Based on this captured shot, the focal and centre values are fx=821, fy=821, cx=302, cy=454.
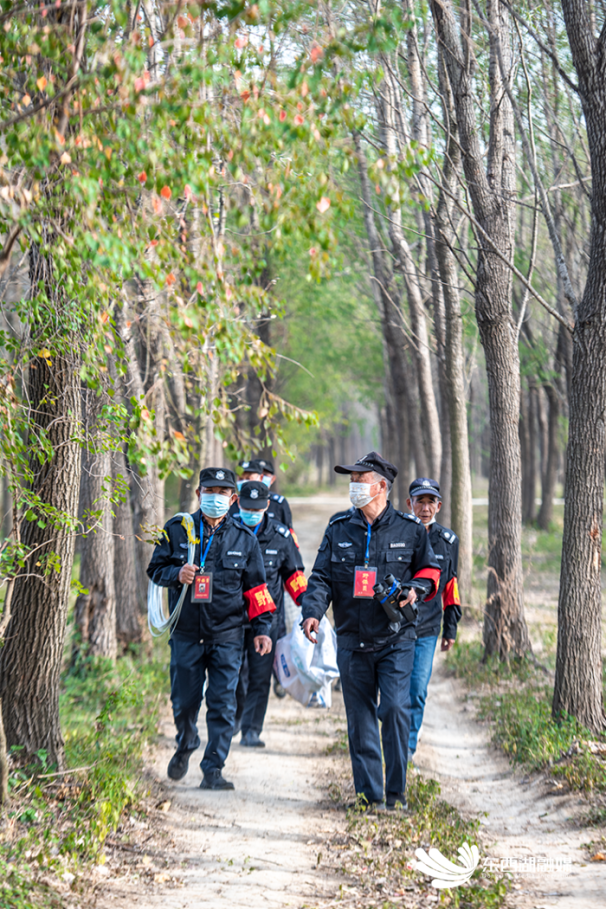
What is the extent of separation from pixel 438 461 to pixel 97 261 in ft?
37.6

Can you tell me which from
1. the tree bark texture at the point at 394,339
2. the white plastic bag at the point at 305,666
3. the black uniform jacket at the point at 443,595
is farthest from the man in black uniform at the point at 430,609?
the tree bark texture at the point at 394,339

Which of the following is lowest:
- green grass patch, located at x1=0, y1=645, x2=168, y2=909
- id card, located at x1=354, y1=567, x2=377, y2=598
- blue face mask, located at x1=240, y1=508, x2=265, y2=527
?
green grass patch, located at x1=0, y1=645, x2=168, y2=909

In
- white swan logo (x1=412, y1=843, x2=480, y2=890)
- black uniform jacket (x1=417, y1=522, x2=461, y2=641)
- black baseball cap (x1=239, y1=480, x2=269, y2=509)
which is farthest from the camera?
black baseball cap (x1=239, y1=480, x2=269, y2=509)

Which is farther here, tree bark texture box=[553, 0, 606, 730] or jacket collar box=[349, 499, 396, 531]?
tree bark texture box=[553, 0, 606, 730]

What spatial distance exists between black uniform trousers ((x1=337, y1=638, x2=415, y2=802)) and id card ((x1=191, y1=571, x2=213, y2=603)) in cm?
105

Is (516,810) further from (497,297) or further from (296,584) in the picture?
(497,297)

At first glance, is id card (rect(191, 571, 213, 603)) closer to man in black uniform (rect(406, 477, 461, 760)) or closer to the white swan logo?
man in black uniform (rect(406, 477, 461, 760))

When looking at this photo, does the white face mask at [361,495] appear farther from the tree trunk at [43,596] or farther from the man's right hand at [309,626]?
the tree trunk at [43,596]

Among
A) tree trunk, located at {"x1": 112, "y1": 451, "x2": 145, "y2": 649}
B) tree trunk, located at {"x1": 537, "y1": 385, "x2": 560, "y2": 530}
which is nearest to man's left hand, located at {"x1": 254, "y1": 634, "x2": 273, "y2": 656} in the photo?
tree trunk, located at {"x1": 112, "y1": 451, "x2": 145, "y2": 649}

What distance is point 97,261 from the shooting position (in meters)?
3.29

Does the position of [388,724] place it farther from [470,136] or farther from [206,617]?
[470,136]

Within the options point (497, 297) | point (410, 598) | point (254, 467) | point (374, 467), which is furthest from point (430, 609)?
point (497, 297)

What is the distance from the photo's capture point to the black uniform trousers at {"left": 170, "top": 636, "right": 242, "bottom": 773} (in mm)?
5867

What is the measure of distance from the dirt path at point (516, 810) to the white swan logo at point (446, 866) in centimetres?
23
